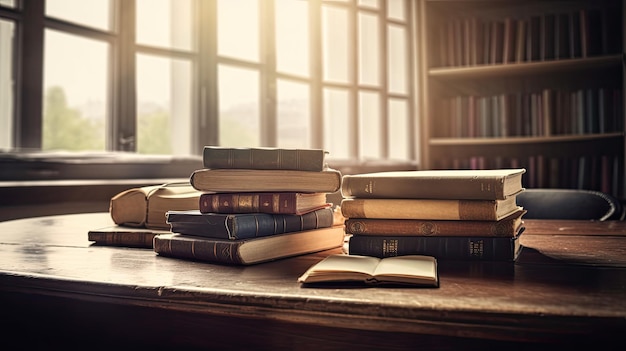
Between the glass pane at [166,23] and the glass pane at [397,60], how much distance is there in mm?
1652

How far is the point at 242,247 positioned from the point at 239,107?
7.93ft

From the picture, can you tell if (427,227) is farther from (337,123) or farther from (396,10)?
(396,10)

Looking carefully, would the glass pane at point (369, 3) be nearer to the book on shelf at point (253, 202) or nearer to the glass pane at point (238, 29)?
the glass pane at point (238, 29)

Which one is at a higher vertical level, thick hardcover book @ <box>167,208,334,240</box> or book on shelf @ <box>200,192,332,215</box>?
book on shelf @ <box>200,192,332,215</box>

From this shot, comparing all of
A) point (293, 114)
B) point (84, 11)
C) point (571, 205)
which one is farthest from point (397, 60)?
point (571, 205)

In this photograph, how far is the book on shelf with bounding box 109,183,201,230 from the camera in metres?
1.16

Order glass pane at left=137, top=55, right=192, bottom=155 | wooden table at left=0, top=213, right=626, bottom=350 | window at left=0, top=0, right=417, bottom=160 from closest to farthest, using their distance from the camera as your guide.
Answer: wooden table at left=0, top=213, right=626, bottom=350, window at left=0, top=0, right=417, bottom=160, glass pane at left=137, top=55, right=192, bottom=155

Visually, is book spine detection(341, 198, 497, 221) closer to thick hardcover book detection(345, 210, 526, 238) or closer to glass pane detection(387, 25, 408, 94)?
thick hardcover book detection(345, 210, 526, 238)

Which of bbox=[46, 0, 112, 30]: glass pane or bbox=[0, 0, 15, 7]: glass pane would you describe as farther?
bbox=[46, 0, 112, 30]: glass pane

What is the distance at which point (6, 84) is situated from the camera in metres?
2.28

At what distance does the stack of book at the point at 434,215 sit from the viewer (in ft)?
2.88

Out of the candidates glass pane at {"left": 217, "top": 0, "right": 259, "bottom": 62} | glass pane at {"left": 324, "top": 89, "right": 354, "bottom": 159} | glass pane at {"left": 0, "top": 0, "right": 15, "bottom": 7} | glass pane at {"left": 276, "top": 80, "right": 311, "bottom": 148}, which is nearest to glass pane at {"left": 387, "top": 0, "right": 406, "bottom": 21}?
glass pane at {"left": 324, "top": 89, "right": 354, "bottom": 159}

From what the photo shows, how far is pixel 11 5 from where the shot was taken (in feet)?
7.52

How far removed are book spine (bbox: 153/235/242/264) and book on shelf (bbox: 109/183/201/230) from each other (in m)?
0.17
